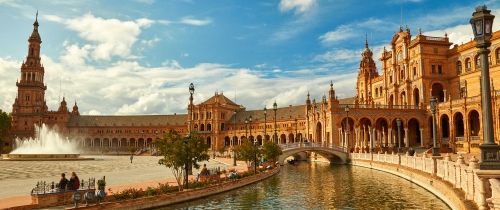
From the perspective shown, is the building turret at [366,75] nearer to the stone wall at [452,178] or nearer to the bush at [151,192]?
the stone wall at [452,178]

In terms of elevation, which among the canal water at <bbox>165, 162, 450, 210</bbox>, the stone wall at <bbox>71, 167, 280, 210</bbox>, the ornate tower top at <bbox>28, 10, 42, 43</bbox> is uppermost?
the ornate tower top at <bbox>28, 10, 42, 43</bbox>

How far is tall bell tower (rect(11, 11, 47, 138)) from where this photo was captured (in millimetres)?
136375

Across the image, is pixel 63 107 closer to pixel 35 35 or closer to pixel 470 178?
pixel 35 35

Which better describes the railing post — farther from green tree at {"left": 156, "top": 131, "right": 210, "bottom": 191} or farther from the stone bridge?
the stone bridge

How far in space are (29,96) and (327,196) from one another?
438 feet

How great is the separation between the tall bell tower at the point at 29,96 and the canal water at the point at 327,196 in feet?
401

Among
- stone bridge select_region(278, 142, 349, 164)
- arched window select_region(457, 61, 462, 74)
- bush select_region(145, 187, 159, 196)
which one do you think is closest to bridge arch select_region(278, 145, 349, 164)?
stone bridge select_region(278, 142, 349, 164)

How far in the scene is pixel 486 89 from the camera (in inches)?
Result: 489

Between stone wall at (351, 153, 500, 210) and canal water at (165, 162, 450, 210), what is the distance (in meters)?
0.91

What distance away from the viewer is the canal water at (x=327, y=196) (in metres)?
24.7

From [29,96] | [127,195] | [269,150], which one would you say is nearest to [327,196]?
[127,195]

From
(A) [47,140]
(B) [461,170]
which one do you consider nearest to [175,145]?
(B) [461,170]

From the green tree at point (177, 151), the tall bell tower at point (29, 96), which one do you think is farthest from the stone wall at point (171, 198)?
the tall bell tower at point (29, 96)

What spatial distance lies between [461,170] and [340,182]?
1718 cm
